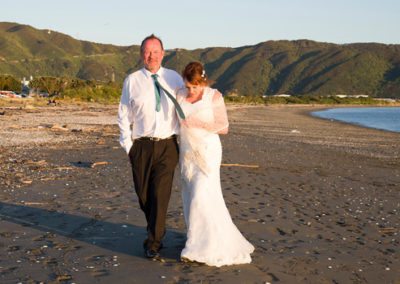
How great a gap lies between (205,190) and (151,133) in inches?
30.4

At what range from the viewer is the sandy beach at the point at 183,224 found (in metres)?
5.19

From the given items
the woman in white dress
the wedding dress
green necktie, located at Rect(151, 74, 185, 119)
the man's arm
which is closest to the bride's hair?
the woman in white dress

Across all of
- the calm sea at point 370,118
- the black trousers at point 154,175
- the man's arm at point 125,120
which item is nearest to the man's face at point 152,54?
the man's arm at point 125,120

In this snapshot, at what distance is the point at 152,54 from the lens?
5.61m

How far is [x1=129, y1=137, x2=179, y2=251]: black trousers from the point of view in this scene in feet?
18.5

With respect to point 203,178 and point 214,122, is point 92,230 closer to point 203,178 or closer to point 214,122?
point 203,178

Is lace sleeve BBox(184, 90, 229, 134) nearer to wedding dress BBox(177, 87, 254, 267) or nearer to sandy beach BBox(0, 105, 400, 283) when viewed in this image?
wedding dress BBox(177, 87, 254, 267)

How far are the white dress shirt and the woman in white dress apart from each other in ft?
0.56

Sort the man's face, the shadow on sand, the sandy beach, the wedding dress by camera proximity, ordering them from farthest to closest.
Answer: the shadow on sand
the man's face
the wedding dress
the sandy beach

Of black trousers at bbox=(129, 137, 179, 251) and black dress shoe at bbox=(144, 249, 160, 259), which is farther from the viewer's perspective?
black trousers at bbox=(129, 137, 179, 251)

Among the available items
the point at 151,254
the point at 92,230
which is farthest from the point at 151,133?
the point at 92,230

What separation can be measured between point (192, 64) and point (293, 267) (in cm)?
212

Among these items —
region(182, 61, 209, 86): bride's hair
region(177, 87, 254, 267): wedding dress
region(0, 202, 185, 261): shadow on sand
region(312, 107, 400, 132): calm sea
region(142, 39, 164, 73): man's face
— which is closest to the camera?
region(177, 87, 254, 267): wedding dress

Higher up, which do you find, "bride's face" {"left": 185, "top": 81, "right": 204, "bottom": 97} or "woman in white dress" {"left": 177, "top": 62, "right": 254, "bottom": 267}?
"bride's face" {"left": 185, "top": 81, "right": 204, "bottom": 97}
